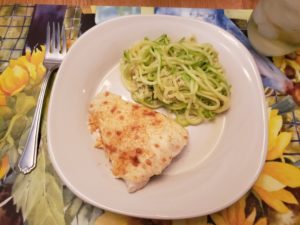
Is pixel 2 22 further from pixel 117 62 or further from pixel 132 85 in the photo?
pixel 132 85

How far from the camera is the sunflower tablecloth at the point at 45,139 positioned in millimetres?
1347

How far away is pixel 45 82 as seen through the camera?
160cm

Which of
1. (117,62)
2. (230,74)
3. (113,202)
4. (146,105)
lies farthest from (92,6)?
(113,202)

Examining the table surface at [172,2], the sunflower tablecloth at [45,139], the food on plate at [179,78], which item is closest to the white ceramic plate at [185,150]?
the food on plate at [179,78]

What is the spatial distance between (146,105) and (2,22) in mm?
977

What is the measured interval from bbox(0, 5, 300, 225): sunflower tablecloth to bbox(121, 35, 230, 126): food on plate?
1.01ft

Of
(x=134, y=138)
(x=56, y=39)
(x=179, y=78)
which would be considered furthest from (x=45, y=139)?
(x=179, y=78)

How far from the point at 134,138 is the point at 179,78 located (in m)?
0.40

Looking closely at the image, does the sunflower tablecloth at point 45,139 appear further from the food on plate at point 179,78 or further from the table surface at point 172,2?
the food on plate at point 179,78

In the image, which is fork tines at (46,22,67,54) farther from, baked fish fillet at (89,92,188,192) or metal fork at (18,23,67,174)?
baked fish fillet at (89,92,188,192)

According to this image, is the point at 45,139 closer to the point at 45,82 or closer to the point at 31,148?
Answer: the point at 31,148

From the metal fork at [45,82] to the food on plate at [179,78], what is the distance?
1.12 feet

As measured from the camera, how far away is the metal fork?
4.72ft

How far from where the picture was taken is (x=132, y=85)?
1.63m
